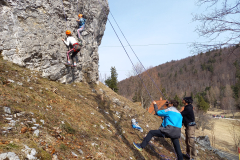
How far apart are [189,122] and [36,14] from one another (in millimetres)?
8613

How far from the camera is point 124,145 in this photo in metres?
5.29

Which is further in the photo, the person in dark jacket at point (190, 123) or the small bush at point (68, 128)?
the person in dark jacket at point (190, 123)

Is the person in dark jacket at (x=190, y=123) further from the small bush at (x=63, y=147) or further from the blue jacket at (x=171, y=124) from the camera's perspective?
the small bush at (x=63, y=147)

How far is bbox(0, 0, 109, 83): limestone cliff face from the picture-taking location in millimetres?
6254

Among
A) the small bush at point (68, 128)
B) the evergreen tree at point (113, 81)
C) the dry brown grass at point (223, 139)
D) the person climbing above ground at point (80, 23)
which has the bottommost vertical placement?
the dry brown grass at point (223, 139)

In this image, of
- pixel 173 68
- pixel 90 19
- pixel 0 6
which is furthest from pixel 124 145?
pixel 173 68

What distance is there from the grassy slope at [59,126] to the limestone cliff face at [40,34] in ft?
2.12

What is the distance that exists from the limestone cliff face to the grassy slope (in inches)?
25.5

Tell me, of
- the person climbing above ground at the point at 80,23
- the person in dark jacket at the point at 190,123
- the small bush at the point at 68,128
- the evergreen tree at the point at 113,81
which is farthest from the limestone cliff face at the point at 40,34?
the evergreen tree at the point at 113,81

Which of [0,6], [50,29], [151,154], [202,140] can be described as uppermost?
Result: [0,6]

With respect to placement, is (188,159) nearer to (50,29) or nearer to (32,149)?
(32,149)

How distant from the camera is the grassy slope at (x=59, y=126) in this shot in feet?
10.7

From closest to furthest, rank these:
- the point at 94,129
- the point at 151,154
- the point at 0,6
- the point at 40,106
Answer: the point at 40,106 < the point at 94,129 < the point at 151,154 < the point at 0,6

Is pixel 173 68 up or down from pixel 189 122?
up
